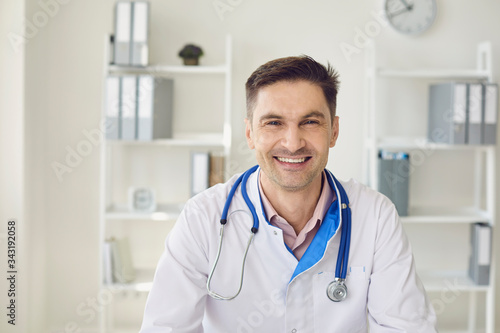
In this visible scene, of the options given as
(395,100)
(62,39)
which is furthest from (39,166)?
(395,100)

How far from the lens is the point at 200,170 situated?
9.89ft

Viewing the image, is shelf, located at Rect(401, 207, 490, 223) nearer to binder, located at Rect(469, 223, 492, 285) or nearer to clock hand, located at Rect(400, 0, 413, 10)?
binder, located at Rect(469, 223, 492, 285)

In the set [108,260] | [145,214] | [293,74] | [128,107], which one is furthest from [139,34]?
[293,74]

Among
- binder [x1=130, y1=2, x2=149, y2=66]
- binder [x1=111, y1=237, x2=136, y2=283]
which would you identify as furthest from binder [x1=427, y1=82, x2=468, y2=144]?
binder [x1=111, y1=237, x2=136, y2=283]

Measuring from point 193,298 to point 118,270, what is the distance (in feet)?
5.31

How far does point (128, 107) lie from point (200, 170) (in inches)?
19.0

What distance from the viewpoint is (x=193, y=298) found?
4.95 ft

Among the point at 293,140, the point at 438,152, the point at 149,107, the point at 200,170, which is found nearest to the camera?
the point at 293,140

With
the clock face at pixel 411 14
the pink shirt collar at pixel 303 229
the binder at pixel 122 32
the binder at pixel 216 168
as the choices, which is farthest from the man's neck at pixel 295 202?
the clock face at pixel 411 14

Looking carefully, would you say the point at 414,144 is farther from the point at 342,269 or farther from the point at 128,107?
the point at 342,269

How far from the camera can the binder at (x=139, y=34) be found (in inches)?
115

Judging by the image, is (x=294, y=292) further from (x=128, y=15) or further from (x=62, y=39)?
(x=62, y=39)

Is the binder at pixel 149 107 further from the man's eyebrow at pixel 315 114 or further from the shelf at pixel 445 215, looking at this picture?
the man's eyebrow at pixel 315 114

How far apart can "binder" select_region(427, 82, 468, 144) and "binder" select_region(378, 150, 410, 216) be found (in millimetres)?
230
